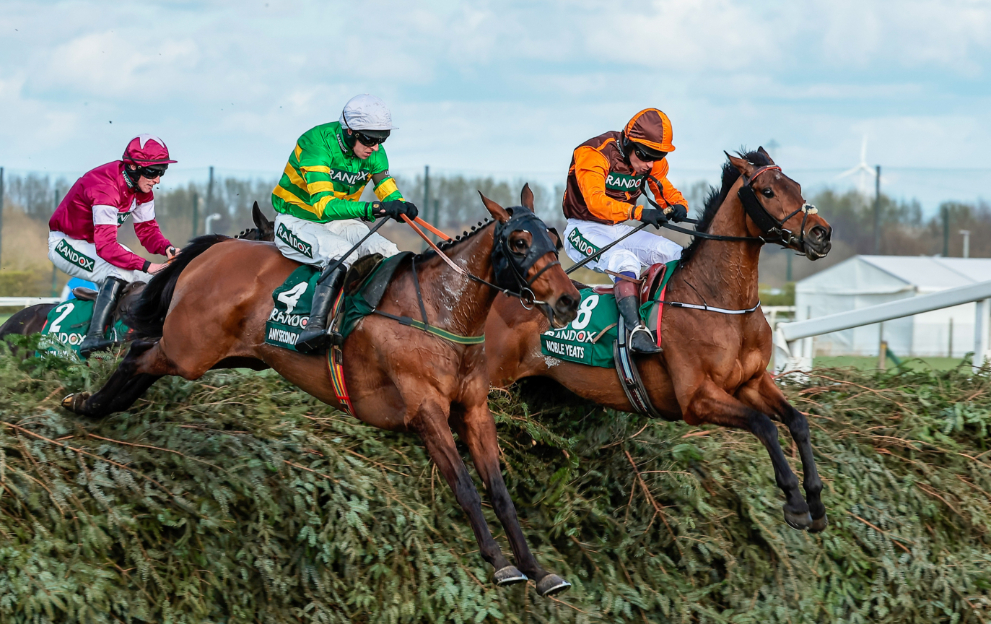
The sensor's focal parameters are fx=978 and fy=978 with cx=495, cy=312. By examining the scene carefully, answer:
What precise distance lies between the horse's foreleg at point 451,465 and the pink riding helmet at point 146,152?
308 cm

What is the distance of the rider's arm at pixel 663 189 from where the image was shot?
243 inches

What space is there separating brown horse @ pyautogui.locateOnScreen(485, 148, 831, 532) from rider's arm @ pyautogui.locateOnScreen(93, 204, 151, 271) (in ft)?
9.61

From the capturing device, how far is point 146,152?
20.4 feet

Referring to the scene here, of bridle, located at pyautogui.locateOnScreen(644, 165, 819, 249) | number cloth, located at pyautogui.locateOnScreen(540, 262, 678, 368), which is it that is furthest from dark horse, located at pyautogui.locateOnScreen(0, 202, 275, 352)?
bridle, located at pyautogui.locateOnScreen(644, 165, 819, 249)

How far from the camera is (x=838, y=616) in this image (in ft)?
17.0

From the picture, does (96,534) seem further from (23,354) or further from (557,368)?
(557,368)

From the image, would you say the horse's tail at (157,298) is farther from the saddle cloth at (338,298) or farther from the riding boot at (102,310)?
the riding boot at (102,310)

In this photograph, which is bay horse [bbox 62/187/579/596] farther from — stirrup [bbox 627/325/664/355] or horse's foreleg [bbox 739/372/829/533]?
horse's foreleg [bbox 739/372/829/533]

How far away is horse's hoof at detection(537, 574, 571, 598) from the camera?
12.6 ft

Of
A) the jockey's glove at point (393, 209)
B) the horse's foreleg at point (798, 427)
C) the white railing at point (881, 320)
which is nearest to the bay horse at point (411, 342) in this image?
the jockey's glove at point (393, 209)

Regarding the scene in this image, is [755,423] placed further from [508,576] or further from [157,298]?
[157,298]

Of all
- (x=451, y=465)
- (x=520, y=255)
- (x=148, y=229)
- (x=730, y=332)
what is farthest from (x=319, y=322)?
(x=148, y=229)

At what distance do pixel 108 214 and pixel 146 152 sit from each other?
473mm

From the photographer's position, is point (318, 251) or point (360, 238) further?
point (360, 238)
